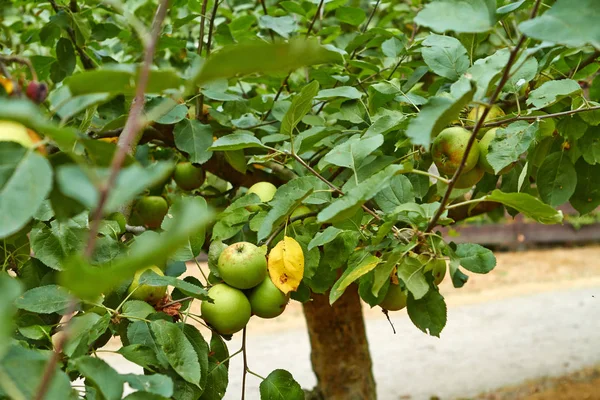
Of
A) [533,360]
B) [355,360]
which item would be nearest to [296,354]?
[533,360]


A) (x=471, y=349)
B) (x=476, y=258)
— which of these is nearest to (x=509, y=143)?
(x=476, y=258)

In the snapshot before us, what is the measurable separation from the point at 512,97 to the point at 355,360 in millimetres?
1110

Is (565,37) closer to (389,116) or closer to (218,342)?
(389,116)

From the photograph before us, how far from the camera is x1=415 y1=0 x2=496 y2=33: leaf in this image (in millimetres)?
585

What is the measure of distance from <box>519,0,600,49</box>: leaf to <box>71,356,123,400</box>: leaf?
1.59 feet

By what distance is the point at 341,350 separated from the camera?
6.72 feet

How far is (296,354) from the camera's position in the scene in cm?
411

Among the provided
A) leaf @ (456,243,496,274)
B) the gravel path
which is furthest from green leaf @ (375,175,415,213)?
the gravel path

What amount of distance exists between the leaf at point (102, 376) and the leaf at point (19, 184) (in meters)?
0.15

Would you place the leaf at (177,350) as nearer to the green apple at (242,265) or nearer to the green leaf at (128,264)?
the green apple at (242,265)

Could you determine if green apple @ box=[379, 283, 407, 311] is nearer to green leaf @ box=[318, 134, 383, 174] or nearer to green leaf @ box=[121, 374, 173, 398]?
green leaf @ box=[318, 134, 383, 174]

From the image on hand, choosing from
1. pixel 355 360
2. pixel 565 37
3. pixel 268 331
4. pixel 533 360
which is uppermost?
pixel 565 37

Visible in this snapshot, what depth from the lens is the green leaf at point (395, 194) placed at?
3.11 feet

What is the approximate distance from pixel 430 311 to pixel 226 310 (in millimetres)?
306
